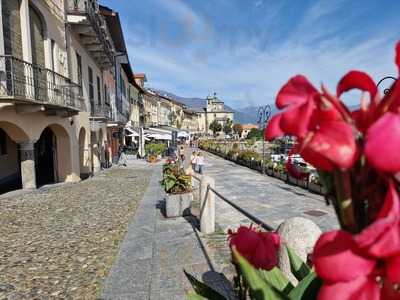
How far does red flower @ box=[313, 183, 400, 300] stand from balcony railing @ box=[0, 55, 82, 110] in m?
10.8

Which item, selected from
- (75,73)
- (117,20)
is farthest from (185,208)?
(117,20)

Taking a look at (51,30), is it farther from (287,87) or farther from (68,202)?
(287,87)

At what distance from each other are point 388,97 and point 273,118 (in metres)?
0.24

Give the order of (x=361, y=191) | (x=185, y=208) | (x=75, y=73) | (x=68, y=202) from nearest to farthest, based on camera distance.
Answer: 1. (x=361, y=191)
2. (x=185, y=208)
3. (x=68, y=202)
4. (x=75, y=73)

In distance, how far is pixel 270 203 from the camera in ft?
34.7

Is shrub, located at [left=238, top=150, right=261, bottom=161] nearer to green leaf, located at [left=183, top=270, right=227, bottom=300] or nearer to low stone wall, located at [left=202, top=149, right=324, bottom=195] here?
low stone wall, located at [left=202, top=149, right=324, bottom=195]

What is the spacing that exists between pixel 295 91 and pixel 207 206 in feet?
19.2

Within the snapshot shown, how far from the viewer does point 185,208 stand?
8.05 meters

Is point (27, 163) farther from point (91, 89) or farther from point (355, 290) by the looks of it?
point (355, 290)

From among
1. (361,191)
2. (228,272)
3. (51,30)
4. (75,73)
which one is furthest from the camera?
(75,73)

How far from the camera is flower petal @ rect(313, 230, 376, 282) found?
60 cm

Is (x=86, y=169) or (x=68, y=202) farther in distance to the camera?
(x=86, y=169)

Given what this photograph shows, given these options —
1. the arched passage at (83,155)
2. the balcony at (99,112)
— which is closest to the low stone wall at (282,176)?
the balcony at (99,112)

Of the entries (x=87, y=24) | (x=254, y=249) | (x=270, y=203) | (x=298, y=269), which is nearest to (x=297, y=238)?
(x=298, y=269)
